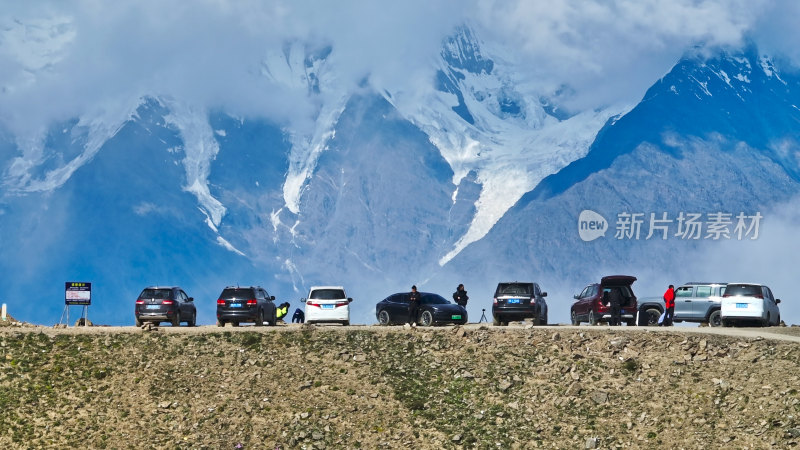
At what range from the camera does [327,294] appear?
192 feet

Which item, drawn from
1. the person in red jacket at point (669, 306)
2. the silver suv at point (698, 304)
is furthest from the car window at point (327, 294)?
the person in red jacket at point (669, 306)

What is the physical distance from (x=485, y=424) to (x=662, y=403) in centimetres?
603

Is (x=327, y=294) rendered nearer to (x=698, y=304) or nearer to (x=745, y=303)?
(x=698, y=304)

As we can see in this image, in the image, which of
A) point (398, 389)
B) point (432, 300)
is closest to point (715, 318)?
point (432, 300)

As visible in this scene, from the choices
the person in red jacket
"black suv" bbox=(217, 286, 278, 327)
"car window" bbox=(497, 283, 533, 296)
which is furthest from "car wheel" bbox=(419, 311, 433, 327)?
the person in red jacket

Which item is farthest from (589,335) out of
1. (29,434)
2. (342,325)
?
(29,434)

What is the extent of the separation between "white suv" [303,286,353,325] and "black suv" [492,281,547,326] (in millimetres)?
6377

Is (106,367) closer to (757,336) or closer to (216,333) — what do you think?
(216,333)

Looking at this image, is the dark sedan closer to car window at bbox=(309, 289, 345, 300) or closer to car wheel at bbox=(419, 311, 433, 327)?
car wheel at bbox=(419, 311, 433, 327)

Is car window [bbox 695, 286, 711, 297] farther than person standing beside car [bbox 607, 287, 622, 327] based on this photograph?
Yes

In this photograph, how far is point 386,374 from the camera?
1949 inches

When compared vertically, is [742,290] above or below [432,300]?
below

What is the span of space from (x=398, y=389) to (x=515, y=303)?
11.7 m

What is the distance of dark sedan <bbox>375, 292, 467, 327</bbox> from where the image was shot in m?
58.9
